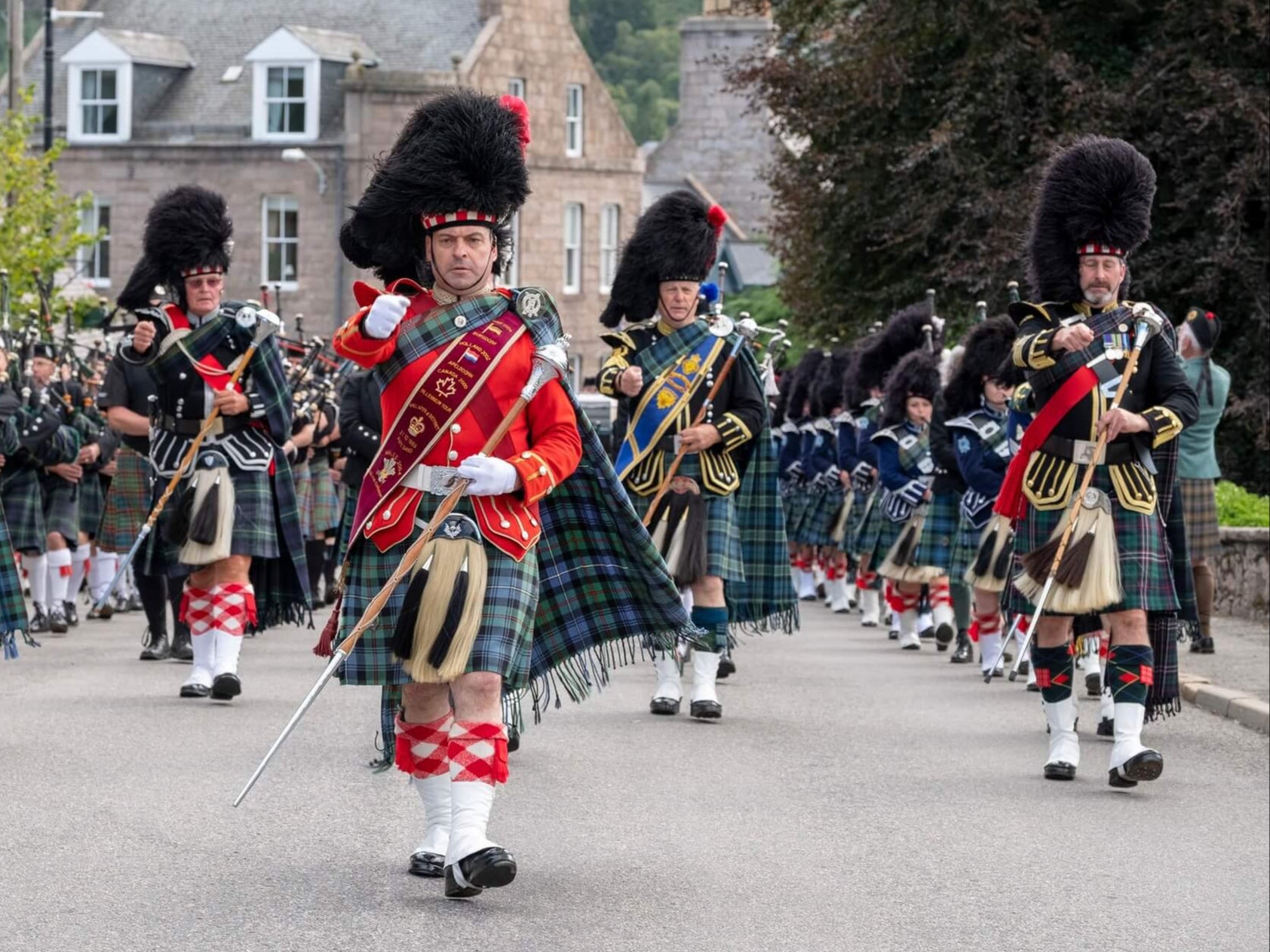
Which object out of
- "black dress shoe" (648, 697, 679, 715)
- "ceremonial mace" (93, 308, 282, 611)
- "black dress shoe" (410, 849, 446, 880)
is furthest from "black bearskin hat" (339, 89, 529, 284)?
"black dress shoe" (648, 697, 679, 715)

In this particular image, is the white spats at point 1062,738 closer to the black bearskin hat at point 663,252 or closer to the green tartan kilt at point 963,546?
the black bearskin hat at point 663,252

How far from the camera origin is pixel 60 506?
15281 mm

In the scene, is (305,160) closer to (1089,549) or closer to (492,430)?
(1089,549)

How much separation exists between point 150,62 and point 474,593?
4295 centimetres

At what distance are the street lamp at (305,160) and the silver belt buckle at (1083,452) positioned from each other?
3427cm

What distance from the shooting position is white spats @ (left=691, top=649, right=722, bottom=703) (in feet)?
34.7

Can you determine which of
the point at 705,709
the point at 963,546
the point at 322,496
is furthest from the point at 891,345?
the point at 705,709


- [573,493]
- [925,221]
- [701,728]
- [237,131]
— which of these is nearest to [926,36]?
[925,221]

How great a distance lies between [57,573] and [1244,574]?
7571 millimetres

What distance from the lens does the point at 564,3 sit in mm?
50156

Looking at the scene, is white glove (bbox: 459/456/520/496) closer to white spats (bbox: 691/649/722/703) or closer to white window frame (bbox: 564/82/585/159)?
white spats (bbox: 691/649/722/703)

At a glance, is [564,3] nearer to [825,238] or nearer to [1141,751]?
[825,238]

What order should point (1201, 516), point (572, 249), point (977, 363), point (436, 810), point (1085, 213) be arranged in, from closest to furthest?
point (436, 810), point (1085, 213), point (977, 363), point (1201, 516), point (572, 249)

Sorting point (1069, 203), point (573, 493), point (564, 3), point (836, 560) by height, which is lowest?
point (836, 560)
